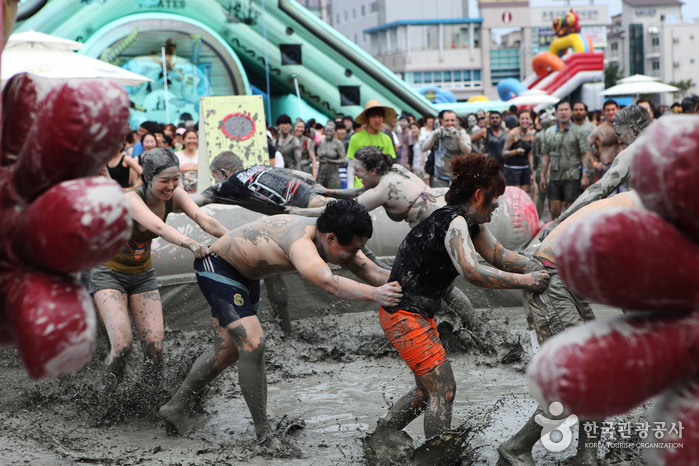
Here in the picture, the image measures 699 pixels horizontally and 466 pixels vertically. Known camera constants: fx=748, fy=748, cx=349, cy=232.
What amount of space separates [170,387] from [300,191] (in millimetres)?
2116

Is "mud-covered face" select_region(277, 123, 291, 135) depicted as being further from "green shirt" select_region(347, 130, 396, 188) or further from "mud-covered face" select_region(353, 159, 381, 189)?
"mud-covered face" select_region(353, 159, 381, 189)

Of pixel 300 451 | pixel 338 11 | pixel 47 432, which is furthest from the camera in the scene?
pixel 338 11

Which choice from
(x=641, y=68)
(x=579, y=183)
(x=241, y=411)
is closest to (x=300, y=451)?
(x=241, y=411)

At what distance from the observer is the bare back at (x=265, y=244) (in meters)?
4.22

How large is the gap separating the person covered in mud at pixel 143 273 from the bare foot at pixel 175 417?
1.43 ft

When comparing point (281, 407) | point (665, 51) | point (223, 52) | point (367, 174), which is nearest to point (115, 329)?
point (281, 407)

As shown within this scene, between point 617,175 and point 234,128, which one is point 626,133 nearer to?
point 617,175

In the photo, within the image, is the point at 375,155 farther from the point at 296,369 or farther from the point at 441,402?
the point at 441,402

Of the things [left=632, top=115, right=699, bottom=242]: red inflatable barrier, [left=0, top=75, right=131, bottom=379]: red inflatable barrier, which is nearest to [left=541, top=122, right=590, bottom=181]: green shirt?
[left=632, top=115, right=699, bottom=242]: red inflatable barrier

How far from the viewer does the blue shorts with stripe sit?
14.4 ft

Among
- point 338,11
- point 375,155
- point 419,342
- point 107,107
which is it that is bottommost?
point 419,342

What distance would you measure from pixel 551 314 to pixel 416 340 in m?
0.71

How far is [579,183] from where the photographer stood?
10352 mm

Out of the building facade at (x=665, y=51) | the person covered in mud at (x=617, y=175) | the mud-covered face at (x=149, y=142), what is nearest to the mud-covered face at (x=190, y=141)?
the mud-covered face at (x=149, y=142)
